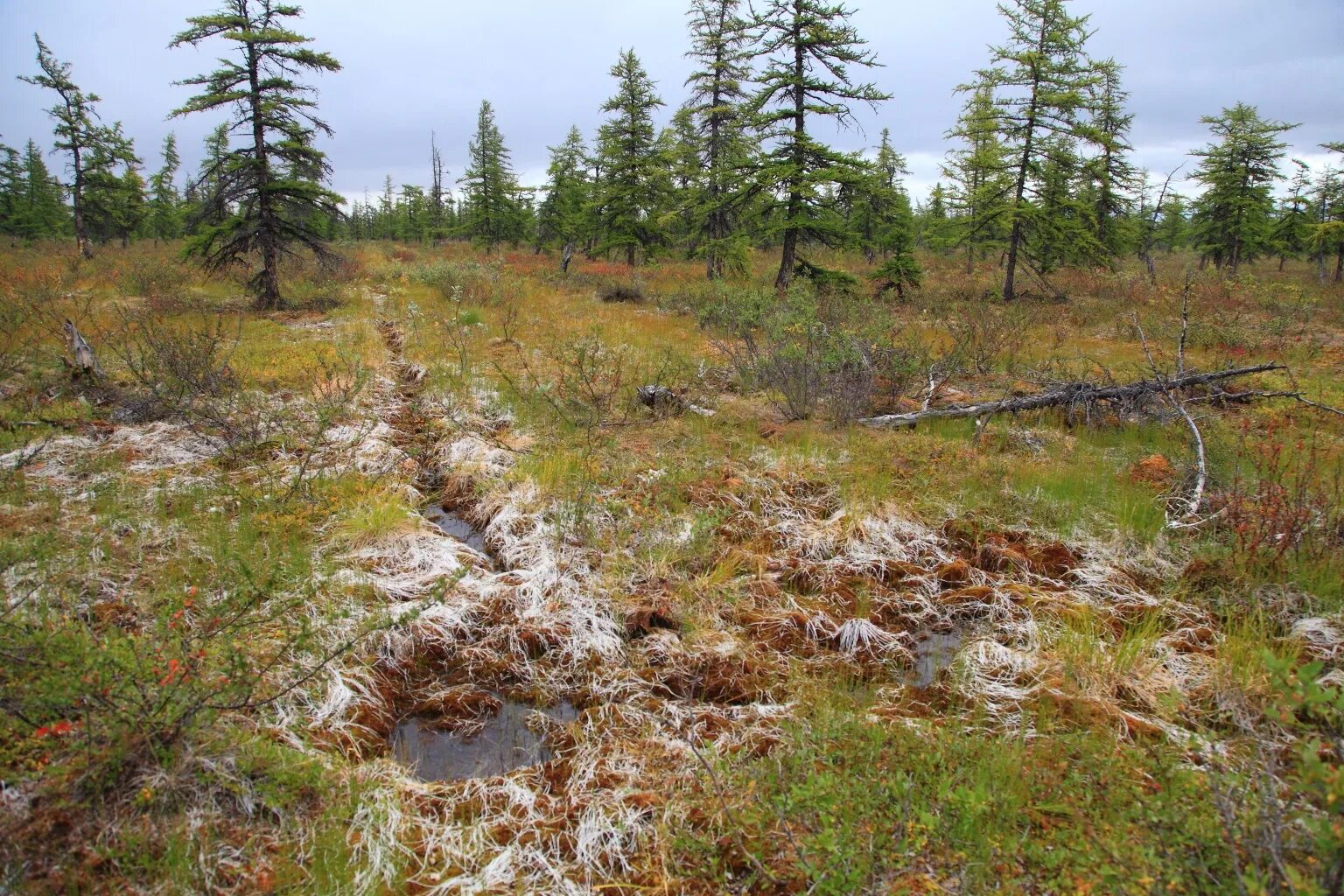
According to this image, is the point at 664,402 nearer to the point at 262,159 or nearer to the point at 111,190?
the point at 262,159

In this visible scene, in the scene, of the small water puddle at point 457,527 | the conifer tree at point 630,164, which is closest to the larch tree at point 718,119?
the conifer tree at point 630,164

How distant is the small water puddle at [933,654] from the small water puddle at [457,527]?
3.59m

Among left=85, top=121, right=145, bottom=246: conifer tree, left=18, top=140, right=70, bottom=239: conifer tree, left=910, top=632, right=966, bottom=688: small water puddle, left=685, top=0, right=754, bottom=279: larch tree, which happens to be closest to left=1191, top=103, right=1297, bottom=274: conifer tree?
left=685, top=0, right=754, bottom=279: larch tree

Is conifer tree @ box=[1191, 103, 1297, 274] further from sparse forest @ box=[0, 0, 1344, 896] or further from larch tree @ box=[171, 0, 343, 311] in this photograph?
larch tree @ box=[171, 0, 343, 311]

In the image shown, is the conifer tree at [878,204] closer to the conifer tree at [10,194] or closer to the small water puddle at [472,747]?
the small water puddle at [472,747]

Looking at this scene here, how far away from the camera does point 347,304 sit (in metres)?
16.0

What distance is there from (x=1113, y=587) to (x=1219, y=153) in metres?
33.7

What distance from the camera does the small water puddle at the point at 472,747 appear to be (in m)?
3.39

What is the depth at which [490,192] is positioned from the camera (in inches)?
1451

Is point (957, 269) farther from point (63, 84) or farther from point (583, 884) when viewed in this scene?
point (63, 84)

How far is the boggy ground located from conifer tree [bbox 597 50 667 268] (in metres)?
14.9

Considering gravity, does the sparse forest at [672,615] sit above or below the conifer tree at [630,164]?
below

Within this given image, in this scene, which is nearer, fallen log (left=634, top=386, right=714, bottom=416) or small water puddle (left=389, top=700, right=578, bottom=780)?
small water puddle (left=389, top=700, right=578, bottom=780)

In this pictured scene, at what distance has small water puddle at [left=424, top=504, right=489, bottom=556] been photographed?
5805 millimetres
